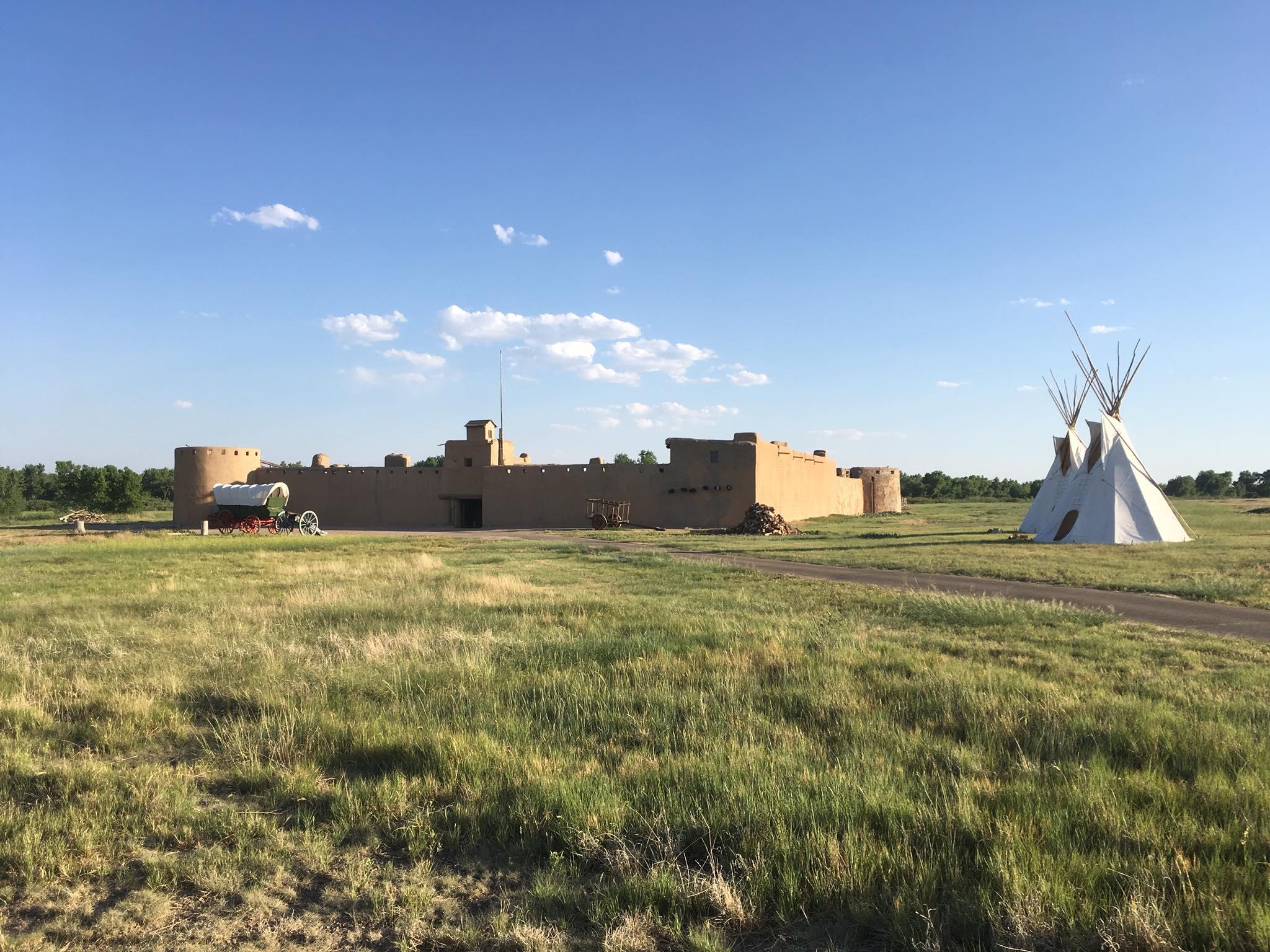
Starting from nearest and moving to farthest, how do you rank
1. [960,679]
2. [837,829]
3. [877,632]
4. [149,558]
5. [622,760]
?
[837,829]
[622,760]
[960,679]
[877,632]
[149,558]

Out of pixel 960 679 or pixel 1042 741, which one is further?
pixel 960 679

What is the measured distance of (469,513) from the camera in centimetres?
4309

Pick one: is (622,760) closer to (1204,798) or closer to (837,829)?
(837,829)

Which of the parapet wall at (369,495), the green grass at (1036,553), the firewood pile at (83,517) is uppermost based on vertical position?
the parapet wall at (369,495)

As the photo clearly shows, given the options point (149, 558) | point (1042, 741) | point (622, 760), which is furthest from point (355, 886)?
point (149, 558)

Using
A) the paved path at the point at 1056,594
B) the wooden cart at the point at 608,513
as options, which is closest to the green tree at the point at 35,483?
the wooden cart at the point at 608,513

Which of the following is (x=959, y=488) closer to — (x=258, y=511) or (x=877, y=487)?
(x=877, y=487)

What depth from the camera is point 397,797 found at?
4.20 metres

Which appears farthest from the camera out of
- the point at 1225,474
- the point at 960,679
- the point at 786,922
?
the point at 1225,474

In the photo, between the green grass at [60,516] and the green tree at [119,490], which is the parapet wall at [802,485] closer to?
the green grass at [60,516]

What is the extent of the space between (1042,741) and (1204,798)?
3.24 feet

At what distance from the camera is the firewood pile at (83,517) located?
1734 inches

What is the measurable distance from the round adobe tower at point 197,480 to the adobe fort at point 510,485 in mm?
47

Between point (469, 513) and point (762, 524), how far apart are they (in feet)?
58.1
